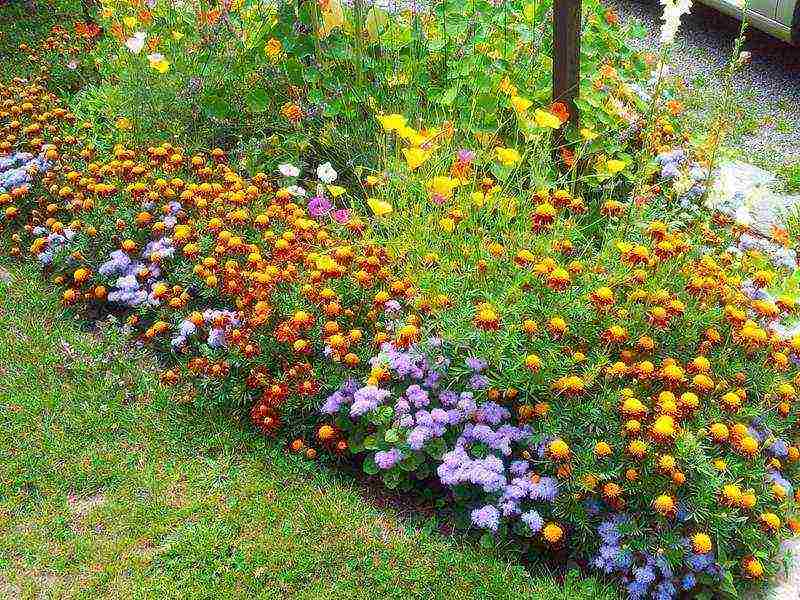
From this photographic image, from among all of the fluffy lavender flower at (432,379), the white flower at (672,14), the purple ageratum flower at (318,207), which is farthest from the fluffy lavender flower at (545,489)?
the white flower at (672,14)

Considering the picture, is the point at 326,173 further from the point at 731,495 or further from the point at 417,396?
the point at 731,495

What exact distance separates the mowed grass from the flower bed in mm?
133

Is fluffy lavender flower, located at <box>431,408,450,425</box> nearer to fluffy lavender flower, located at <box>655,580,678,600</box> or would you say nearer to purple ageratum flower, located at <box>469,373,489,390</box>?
purple ageratum flower, located at <box>469,373,489,390</box>

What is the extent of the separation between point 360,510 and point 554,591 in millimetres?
703

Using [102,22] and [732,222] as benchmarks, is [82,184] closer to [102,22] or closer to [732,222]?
[102,22]

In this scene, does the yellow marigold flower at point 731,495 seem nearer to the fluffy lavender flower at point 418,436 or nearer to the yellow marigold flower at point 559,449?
the yellow marigold flower at point 559,449

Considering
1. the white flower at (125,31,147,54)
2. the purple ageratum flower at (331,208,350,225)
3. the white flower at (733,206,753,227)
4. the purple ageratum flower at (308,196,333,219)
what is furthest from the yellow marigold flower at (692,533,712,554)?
the white flower at (125,31,147,54)

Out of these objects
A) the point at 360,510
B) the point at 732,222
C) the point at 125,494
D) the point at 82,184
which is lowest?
the point at 125,494

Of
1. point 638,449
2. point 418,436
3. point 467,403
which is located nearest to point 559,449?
point 638,449

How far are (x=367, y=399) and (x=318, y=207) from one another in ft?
3.46

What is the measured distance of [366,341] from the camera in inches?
111

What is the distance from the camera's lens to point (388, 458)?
2.59 meters

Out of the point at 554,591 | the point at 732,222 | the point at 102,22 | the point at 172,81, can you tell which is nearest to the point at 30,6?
the point at 102,22

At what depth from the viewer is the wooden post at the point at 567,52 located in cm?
325
